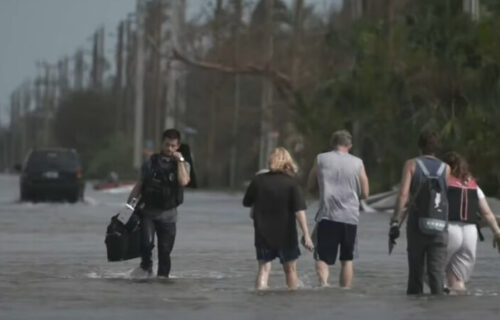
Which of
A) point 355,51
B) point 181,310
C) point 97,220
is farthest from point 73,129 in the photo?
point 181,310

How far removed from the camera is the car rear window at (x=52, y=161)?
2061 inches

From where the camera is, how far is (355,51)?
53.4 meters

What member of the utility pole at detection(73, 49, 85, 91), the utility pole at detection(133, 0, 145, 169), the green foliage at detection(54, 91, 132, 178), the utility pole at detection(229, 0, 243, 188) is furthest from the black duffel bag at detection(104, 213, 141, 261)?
the utility pole at detection(73, 49, 85, 91)

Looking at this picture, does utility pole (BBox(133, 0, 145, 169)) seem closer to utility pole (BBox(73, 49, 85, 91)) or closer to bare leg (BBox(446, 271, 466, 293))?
utility pole (BBox(73, 49, 85, 91))

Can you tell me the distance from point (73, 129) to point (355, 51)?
93153 mm

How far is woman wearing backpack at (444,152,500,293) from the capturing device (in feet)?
57.5

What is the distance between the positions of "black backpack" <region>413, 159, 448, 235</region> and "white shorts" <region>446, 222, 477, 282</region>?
0.46m

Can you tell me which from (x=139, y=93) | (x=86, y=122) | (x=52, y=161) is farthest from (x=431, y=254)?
(x=86, y=122)

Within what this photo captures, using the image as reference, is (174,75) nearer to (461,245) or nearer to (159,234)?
(159,234)

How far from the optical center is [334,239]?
18.3 meters

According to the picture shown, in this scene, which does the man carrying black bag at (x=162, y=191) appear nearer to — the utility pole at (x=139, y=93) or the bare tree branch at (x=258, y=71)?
the bare tree branch at (x=258, y=71)

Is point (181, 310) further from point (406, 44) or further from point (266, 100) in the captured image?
point (266, 100)

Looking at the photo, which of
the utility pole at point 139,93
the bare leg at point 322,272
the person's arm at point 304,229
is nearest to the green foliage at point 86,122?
the utility pole at point 139,93

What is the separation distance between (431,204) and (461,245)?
82 centimetres
